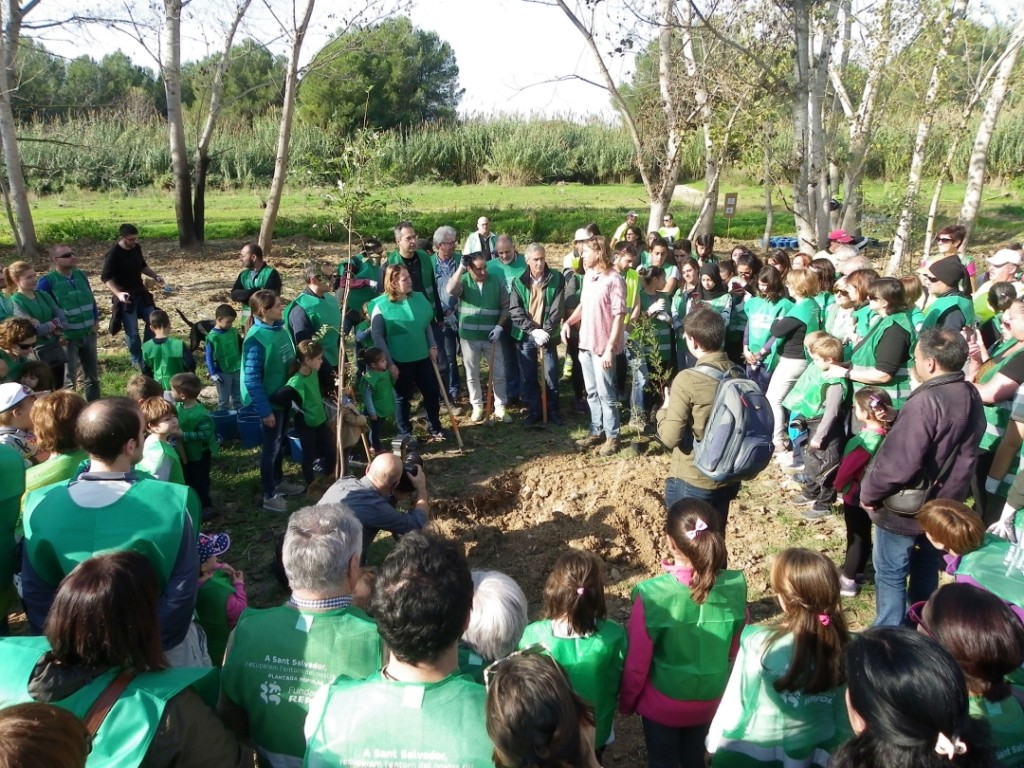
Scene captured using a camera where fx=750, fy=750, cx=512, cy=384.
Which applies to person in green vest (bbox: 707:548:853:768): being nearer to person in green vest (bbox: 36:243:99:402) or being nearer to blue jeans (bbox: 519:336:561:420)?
blue jeans (bbox: 519:336:561:420)

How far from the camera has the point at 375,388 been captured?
6898 mm

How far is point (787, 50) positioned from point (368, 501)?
35.8ft

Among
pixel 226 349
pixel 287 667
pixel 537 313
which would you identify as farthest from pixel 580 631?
pixel 226 349

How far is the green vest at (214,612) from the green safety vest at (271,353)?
2.82 meters

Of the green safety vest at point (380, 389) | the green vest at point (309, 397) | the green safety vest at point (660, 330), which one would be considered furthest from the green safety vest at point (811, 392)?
the green vest at point (309, 397)

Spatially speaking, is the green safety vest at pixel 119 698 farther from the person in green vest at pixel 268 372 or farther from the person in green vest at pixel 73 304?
the person in green vest at pixel 73 304

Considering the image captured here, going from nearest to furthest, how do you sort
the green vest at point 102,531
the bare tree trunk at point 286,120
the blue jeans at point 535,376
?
the green vest at point 102,531 → the blue jeans at point 535,376 → the bare tree trunk at point 286,120

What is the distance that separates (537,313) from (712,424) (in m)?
3.85

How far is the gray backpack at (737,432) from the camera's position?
411 cm

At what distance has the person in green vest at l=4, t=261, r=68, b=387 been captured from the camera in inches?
281

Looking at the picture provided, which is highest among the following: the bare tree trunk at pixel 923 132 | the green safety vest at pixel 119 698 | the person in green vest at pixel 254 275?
the bare tree trunk at pixel 923 132

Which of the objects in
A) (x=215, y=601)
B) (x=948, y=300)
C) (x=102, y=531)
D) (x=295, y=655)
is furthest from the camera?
(x=948, y=300)

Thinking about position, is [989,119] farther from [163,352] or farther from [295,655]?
[295,655]

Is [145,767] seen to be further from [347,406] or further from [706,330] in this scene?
[347,406]
